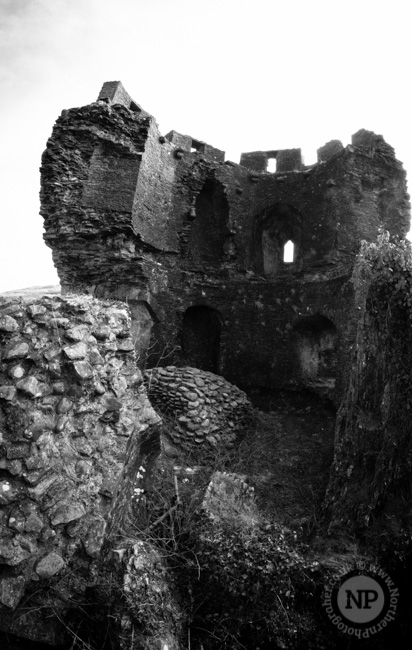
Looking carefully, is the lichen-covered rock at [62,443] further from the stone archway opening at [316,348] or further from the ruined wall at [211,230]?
the stone archway opening at [316,348]

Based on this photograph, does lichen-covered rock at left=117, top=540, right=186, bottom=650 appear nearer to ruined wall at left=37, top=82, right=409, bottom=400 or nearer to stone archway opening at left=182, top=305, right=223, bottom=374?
ruined wall at left=37, top=82, right=409, bottom=400

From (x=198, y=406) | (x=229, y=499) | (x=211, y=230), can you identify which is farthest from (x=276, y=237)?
(x=229, y=499)

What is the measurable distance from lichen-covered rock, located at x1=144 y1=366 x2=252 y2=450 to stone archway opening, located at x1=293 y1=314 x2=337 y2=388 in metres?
2.78

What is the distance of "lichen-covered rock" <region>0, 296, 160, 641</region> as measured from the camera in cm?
344

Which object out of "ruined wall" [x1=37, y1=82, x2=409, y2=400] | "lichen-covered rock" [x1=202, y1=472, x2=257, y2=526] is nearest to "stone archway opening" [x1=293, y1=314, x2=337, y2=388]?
"ruined wall" [x1=37, y1=82, x2=409, y2=400]

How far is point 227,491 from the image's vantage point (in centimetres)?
566

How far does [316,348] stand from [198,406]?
4.79 meters

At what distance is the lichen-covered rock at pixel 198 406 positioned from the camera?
26.1ft

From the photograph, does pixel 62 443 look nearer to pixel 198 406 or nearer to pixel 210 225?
pixel 198 406

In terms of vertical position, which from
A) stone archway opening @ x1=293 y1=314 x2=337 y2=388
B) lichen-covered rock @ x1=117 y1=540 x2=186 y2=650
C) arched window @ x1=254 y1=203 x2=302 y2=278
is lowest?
lichen-covered rock @ x1=117 y1=540 x2=186 y2=650

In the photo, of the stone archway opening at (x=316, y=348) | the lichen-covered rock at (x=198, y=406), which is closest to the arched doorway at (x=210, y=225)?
the stone archway opening at (x=316, y=348)

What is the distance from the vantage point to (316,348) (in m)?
11.8

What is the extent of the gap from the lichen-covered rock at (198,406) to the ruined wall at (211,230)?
1543mm

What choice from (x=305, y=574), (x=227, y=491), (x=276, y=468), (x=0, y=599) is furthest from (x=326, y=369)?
(x=0, y=599)
